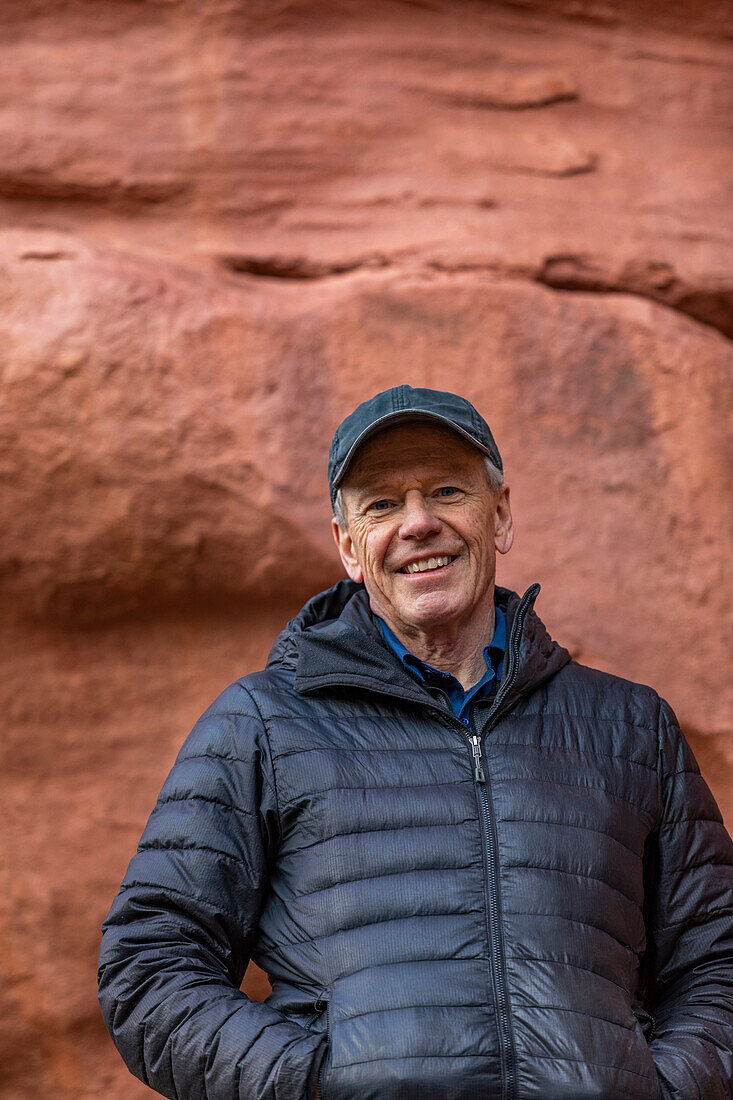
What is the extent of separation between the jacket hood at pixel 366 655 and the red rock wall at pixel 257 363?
31.7 inches

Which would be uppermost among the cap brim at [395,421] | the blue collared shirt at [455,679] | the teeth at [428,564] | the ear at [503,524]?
the cap brim at [395,421]

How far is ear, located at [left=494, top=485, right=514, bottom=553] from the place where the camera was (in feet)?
6.04

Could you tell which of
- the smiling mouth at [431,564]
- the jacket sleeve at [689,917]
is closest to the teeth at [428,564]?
the smiling mouth at [431,564]

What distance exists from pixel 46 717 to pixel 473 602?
1.28m

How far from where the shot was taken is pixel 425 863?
1.43 m

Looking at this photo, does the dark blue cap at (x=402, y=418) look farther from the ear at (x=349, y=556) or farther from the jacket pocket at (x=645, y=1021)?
the jacket pocket at (x=645, y=1021)

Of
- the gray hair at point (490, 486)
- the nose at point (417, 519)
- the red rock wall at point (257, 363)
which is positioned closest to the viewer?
the nose at point (417, 519)

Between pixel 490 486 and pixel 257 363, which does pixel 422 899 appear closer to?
pixel 490 486

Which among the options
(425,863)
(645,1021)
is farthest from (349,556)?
(645,1021)

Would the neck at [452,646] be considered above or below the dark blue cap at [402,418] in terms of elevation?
below

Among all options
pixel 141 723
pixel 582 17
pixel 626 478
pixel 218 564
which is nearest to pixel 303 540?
pixel 218 564

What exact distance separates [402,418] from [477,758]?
54cm

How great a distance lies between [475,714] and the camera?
62.6 inches

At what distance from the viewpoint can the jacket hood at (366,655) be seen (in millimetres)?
1576
